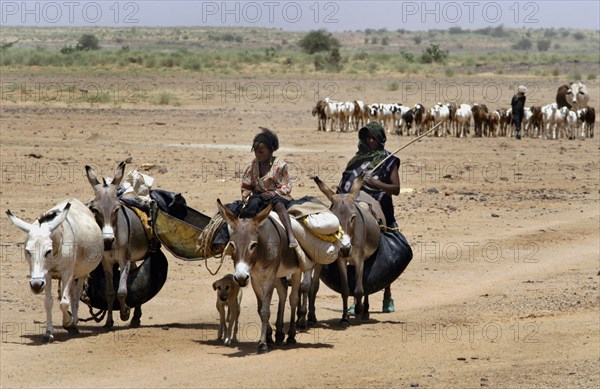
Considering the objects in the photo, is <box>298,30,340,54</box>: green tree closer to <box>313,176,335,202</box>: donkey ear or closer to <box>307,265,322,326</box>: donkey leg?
<box>307,265,322,326</box>: donkey leg

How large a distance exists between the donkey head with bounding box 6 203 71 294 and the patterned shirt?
1738 millimetres

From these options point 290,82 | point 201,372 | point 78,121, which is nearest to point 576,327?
point 201,372

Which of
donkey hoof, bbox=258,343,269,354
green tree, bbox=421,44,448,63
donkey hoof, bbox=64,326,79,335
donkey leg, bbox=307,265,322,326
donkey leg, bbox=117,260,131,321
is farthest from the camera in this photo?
green tree, bbox=421,44,448,63

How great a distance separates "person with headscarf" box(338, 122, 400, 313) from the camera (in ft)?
43.9

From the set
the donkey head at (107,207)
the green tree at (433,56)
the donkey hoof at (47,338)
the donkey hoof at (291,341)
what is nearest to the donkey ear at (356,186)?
the donkey hoof at (291,341)

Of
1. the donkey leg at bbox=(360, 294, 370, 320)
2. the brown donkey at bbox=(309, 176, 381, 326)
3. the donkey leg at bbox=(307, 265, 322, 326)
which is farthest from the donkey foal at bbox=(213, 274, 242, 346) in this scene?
the donkey leg at bbox=(360, 294, 370, 320)

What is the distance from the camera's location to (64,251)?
37.6 ft

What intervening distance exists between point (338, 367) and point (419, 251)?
26.1 ft

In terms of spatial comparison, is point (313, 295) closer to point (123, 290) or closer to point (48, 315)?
point (123, 290)

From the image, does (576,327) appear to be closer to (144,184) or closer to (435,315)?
(435,315)

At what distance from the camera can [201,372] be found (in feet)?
33.8

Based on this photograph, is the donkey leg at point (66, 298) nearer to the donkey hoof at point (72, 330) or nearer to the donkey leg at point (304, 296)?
the donkey hoof at point (72, 330)

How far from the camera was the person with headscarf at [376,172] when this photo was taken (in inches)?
527

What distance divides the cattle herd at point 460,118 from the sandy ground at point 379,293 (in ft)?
7.73
